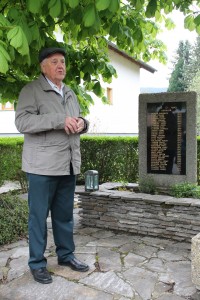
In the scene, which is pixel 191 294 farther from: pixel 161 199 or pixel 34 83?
pixel 34 83

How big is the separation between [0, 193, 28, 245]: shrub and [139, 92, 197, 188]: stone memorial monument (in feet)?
5.96

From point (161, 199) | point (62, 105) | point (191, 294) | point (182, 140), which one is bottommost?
point (191, 294)

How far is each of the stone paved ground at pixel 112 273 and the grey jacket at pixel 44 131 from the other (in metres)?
1.01

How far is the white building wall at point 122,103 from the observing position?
2159 cm

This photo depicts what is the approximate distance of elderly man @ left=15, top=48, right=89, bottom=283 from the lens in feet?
11.3

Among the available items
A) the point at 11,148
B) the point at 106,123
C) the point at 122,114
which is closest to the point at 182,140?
the point at 11,148

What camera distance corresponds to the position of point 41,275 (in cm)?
355

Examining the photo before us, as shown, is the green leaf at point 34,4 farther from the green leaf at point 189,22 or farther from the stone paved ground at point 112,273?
the stone paved ground at point 112,273

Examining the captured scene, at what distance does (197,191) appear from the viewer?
5207 mm

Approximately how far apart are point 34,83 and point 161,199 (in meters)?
2.38

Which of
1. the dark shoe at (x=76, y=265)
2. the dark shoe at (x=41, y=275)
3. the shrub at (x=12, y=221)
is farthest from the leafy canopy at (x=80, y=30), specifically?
the dark shoe at (x=76, y=265)

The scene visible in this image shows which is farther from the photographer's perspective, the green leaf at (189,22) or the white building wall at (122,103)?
the white building wall at (122,103)

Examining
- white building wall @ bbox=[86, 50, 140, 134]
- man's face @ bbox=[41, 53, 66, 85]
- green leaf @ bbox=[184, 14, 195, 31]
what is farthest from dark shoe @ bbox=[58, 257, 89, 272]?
white building wall @ bbox=[86, 50, 140, 134]

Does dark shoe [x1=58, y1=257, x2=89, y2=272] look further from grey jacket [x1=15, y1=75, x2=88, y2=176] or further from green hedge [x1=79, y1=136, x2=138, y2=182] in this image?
green hedge [x1=79, y1=136, x2=138, y2=182]
